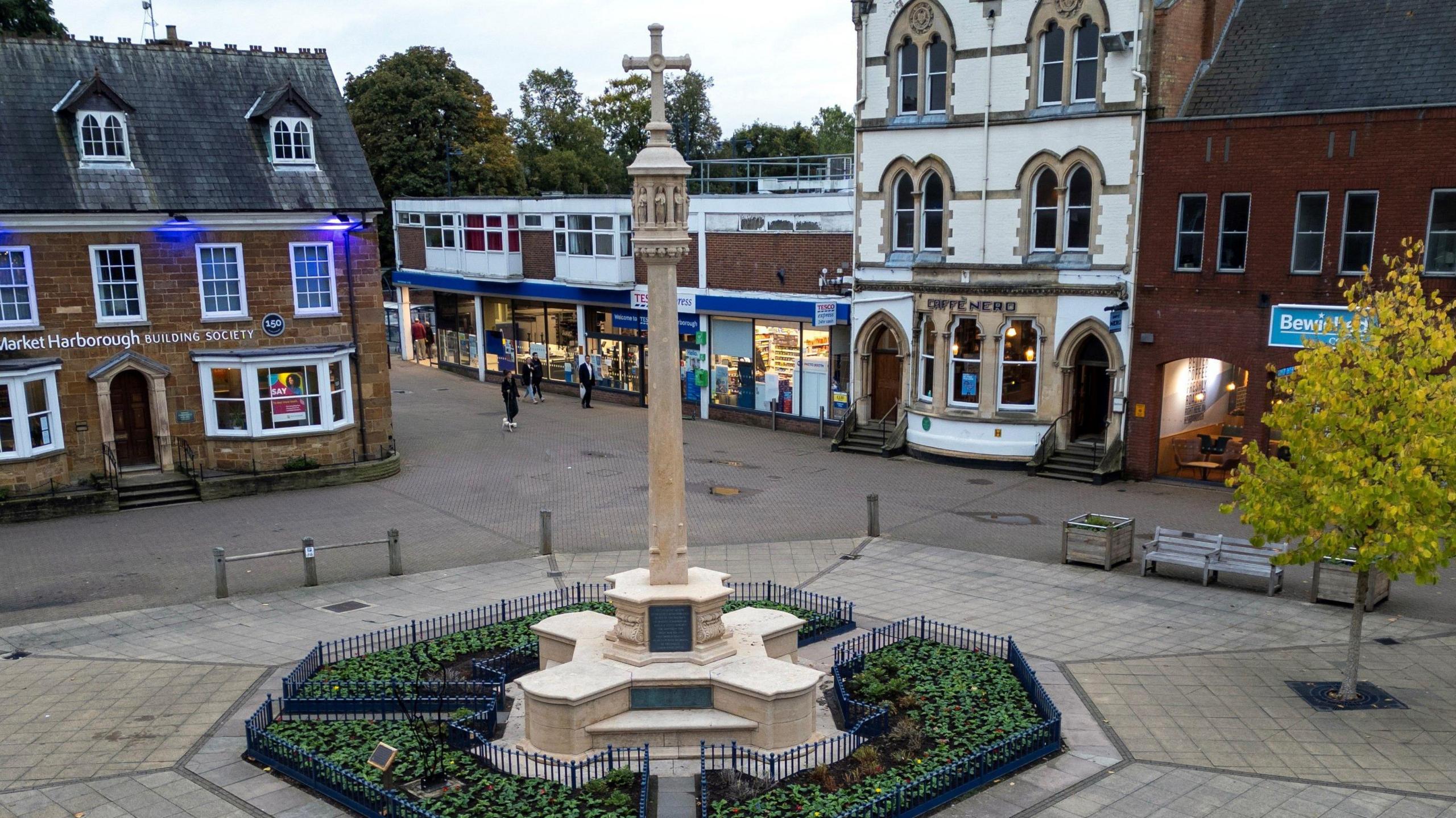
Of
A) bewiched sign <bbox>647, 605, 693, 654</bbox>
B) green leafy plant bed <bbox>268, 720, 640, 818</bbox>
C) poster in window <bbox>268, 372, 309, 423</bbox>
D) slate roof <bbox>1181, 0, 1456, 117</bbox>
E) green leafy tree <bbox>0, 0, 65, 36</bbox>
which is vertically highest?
green leafy tree <bbox>0, 0, 65, 36</bbox>

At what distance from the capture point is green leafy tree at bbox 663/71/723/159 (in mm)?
72500

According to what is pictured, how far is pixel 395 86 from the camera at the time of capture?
53.7 m

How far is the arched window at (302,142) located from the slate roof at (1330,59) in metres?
20.0

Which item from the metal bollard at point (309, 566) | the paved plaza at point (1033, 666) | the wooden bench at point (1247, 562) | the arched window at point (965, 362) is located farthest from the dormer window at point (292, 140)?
the wooden bench at point (1247, 562)

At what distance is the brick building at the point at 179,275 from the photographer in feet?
77.6

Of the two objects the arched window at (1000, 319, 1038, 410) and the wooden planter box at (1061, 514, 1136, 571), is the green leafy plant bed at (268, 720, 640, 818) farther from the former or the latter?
the arched window at (1000, 319, 1038, 410)

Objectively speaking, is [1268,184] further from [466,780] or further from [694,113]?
[694,113]

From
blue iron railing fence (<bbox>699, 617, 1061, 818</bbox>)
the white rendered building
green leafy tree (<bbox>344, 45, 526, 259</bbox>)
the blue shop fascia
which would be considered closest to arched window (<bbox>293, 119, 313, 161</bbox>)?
the blue shop fascia

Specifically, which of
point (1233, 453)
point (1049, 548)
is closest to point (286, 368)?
point (1049, 548)

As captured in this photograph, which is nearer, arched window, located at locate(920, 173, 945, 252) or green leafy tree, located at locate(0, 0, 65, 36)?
arched window, located at locate(920, 173, 945, 252)

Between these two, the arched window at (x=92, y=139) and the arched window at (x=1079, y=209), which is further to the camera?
the arched window at (x=1079, y=209)

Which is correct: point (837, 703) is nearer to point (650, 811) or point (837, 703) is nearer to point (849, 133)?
point (650, 811)

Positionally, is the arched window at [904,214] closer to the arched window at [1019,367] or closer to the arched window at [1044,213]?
the arched window at [1044,213]

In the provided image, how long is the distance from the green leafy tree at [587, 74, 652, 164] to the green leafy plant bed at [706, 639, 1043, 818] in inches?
2350
